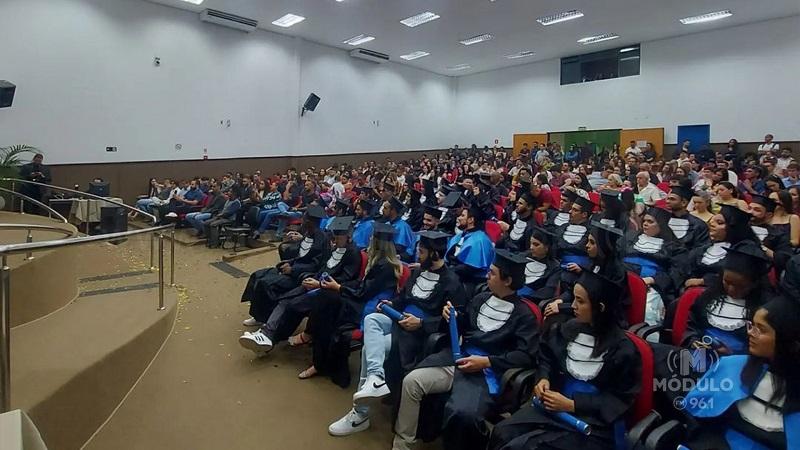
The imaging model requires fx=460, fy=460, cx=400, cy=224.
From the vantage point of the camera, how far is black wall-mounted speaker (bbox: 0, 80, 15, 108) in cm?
930

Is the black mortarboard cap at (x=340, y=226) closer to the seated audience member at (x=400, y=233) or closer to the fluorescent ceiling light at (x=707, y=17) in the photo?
the seated audience member at (x=400, y=233)

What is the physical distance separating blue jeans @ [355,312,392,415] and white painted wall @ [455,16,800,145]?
1466 centimetres

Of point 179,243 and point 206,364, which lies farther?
point 179,243

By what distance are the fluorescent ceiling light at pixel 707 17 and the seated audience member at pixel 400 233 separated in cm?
1183

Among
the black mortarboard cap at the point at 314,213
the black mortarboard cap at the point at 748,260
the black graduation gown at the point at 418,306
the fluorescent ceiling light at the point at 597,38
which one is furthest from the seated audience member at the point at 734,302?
the fluorescent ceiling light at the point at 597,38

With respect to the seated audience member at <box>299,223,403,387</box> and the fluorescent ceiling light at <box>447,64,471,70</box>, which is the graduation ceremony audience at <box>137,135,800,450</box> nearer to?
the seated audience member at <box>299,223,403,387</box>

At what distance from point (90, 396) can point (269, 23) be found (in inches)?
514

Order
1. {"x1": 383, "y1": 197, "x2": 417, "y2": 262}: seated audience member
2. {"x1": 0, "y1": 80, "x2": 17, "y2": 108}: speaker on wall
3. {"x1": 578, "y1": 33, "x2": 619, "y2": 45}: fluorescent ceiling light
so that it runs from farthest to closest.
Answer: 1. {"x1": 578, "y1": 33, "x2": 619, "y2": 45}: fluorescent ceiling light
2. {"x1": 0, "y1": 80, "x2": 17, "y2": 108}: speaker on wall
3. {"x1": 383, "y1": 197, "x2": 417, "y2": 262}: seated audience member

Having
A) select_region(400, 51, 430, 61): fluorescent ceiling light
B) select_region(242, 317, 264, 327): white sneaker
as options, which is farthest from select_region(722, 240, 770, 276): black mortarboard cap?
select_region(400, 51, 430, 61): fluorescent ceiling light

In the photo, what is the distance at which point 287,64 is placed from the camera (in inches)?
594

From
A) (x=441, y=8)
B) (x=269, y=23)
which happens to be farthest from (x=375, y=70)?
(x=441, y=8)

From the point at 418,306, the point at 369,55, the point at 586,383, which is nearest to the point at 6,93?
the point at 418,306

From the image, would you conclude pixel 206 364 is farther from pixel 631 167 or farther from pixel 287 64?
pixel 287 64

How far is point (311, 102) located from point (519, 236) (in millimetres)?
12182
